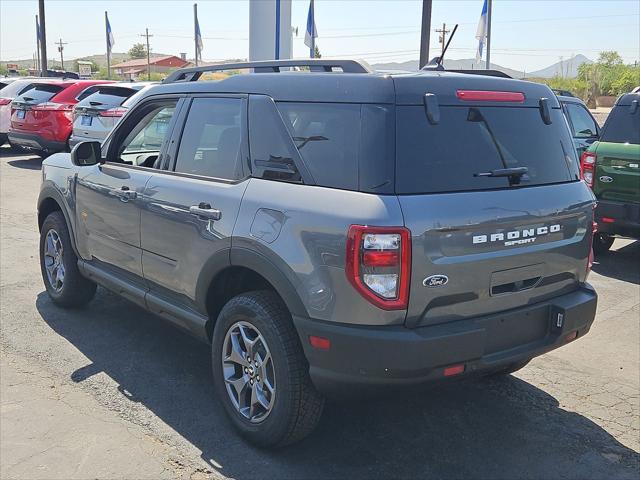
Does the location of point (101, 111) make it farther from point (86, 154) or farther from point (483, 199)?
point (483, 199)

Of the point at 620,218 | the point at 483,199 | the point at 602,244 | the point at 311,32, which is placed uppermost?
the point at 311,32

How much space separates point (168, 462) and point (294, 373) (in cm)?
82

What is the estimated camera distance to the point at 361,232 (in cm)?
284

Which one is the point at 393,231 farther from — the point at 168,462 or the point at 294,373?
the point at 168,462

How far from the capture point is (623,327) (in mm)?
5574

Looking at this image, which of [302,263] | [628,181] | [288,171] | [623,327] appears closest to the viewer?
[302,263]

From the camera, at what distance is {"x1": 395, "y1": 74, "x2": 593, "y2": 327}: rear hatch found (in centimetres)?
295

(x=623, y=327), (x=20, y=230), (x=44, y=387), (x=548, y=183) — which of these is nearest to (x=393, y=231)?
(x=548, y=183)

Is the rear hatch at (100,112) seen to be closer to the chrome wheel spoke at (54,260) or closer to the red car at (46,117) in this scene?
the red car at (46,117)

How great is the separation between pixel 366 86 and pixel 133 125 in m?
2.31

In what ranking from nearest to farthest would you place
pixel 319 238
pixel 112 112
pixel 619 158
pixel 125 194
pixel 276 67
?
pixel 319 238 → pixel 276 67 → pixel 125 194 → pixel 619 158 → pixel 112 112

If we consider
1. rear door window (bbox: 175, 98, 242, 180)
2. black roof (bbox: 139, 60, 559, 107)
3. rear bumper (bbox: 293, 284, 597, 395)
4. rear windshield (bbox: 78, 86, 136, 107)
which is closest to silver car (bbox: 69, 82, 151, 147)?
rear windshield (bbox: 78, 86, 136, 107)

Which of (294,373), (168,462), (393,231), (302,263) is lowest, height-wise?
(168,462)

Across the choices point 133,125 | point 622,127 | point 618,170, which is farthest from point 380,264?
point 622,127
